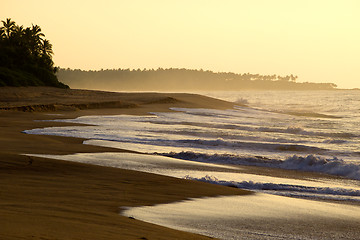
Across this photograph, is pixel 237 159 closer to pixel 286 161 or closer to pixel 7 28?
pixel 286 161

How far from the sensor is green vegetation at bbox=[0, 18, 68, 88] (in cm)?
5616

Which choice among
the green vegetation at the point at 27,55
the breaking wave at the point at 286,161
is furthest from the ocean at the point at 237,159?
the green vegetation at the point at 27,55

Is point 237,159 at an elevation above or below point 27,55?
below

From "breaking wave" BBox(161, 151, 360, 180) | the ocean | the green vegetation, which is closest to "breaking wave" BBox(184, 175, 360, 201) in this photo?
the ocean

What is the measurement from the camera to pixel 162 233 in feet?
17.1

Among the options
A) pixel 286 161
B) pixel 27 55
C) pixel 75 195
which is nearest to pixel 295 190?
pixel 286 161

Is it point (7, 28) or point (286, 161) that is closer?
point (286, 161)

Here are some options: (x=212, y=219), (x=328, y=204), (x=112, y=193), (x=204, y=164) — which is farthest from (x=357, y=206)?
(x=204, y=164)

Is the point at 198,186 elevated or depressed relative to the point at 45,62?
depressed

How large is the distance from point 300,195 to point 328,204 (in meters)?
0.75

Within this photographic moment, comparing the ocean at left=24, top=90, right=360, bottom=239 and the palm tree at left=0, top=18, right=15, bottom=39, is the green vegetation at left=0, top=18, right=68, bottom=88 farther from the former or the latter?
the ocean at left=24, top=90, right=360, bottom=239

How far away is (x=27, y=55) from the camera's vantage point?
5903cm

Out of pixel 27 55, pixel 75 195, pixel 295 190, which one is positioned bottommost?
pixel 295 190

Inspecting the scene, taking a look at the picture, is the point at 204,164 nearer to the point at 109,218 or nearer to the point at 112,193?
the point at 112,193
